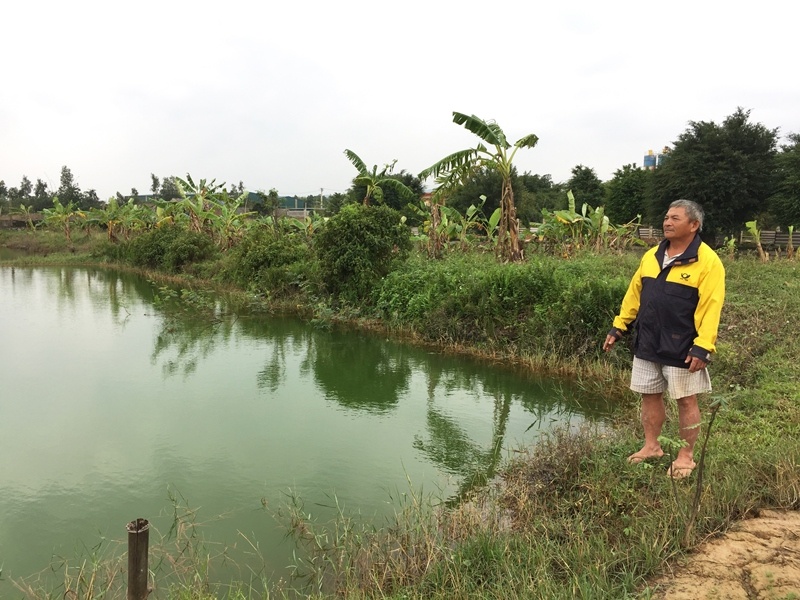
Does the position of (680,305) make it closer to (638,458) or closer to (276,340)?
(638,458)

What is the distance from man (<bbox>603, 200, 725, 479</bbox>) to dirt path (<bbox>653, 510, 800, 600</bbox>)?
407mm

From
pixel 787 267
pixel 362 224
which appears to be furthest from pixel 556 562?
pixel 787 267

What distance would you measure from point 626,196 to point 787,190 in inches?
347

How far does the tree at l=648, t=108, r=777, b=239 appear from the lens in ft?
57.2

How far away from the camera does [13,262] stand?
1836 centimetres

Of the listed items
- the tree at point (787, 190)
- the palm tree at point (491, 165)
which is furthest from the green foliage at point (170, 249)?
the tree at point (787, 190)

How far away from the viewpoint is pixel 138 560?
78.4 inches

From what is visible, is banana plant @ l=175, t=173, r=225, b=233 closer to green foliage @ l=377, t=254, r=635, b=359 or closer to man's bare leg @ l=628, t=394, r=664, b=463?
green foliage @ l=377, t=254, r=635, b=359

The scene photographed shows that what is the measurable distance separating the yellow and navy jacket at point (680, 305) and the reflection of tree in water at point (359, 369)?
2.71 meters

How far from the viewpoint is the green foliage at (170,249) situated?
15.0m

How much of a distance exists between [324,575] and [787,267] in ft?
29.1

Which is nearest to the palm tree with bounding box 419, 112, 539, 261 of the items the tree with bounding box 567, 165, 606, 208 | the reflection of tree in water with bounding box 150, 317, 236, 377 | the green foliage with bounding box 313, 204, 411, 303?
the green foliage with bounding box 313, 204, 411, 303

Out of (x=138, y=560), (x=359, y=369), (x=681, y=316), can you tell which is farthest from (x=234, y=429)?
(x=681, y=316)

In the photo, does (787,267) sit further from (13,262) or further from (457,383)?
(13,262)
